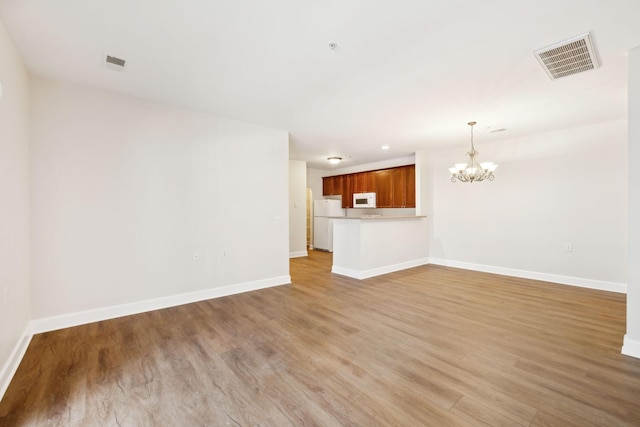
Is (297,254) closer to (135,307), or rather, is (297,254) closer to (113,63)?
(135,307)

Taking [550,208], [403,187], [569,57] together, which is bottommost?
[550,208]

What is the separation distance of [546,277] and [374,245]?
2930mm

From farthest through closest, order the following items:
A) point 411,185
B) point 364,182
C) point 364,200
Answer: point 364,182 < point 364,200 < point 411,185

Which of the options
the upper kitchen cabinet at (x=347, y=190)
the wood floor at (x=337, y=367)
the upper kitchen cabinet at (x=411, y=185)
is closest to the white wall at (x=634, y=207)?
the wood floor at (x=337, y=367)

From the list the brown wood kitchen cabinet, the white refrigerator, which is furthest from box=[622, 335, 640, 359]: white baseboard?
the white refrigerator

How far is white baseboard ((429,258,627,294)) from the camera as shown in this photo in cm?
409

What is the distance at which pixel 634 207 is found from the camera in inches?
88.4

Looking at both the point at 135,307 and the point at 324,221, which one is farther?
the point at 324,221

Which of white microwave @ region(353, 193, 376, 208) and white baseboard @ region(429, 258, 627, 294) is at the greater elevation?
white microwave @ region(353, 193, 376, 208)

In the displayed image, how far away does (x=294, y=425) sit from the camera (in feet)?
5.08

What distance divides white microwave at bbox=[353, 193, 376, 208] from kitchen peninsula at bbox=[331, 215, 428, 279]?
1500 mm

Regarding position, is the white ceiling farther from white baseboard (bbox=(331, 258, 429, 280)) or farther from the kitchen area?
white baseboard (bbox=(331, 258, 429, 280))

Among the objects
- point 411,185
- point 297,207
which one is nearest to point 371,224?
point 411,185

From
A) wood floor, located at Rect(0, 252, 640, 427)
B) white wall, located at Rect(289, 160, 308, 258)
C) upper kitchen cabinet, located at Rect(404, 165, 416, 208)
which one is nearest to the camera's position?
wood floor, located at Rect(0, 252, 640, 427)
